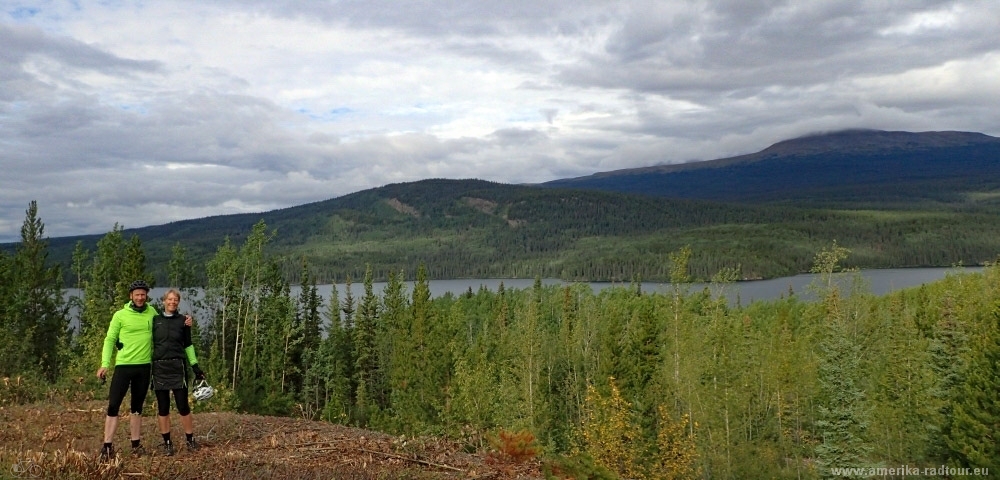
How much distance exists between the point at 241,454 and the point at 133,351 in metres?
2.63

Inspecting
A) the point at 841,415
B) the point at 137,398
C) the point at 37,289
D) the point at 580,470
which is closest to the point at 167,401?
the point at 137,398

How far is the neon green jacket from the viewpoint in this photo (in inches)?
431

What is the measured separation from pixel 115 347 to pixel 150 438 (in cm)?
286

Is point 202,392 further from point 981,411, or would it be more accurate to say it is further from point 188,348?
point 981,411

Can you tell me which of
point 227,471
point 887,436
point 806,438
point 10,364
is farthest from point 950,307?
point 10,364

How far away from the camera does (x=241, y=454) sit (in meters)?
10.8

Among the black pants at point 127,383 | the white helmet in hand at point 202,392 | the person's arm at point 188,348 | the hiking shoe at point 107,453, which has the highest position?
the person's arm at point 188,348

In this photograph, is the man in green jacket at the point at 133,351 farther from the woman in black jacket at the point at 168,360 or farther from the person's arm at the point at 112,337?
the woman in black jacket at the point at 168,360

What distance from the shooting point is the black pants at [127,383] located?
10828 mm

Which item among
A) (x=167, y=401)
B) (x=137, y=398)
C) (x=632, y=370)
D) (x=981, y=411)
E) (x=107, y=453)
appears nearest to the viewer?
(x=107, y=453)

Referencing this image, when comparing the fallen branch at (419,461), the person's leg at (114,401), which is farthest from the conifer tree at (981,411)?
the person's leg at (114,401)

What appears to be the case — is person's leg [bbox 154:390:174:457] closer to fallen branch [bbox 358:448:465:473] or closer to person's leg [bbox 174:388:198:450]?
person's leg [bbox 174:388:198:450]

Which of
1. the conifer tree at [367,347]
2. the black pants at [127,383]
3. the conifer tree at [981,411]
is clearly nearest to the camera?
the black pants at [127,383]

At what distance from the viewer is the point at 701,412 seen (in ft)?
131
